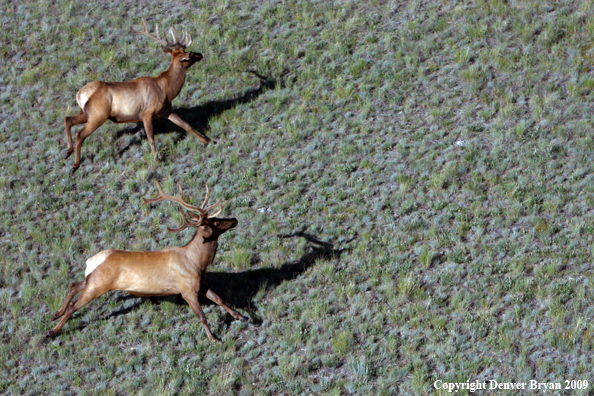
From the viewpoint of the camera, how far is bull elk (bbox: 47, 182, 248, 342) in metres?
10.7

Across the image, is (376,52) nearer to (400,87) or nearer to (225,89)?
(400,87)

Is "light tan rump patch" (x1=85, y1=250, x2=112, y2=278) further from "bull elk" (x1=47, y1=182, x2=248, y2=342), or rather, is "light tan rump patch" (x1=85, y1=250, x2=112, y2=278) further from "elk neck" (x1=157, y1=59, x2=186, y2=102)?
"elk neck" (x1=157, y1=59, x2=186, y2=102)

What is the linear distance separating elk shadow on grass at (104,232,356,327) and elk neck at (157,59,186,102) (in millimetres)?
3967

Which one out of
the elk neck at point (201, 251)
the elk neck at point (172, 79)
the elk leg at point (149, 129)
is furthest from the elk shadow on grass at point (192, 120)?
the elk neck at point (201, 251)

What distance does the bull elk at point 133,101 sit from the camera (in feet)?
45.1

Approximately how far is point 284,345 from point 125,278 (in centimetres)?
239

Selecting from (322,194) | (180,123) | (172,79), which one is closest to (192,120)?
(180,123)

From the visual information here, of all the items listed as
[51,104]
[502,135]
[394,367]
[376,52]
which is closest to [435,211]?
[502,135]

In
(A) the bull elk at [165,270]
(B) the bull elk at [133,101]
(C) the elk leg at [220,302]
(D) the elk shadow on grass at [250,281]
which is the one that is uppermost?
(B) the bull elk at [133,101]

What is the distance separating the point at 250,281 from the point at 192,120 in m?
4.60

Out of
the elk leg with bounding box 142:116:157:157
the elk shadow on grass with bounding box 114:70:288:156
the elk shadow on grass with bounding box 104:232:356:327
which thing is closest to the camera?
the elk shadow on grass with bounding box 104:232:356:327

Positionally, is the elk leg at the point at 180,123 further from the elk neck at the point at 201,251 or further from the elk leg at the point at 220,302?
the elk leg at the point at 220,302

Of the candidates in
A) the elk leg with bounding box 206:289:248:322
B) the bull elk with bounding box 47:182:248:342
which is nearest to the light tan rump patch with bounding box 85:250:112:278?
the bull elk with bounding box 47:182:248:342

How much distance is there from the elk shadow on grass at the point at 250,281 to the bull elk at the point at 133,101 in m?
3.53
